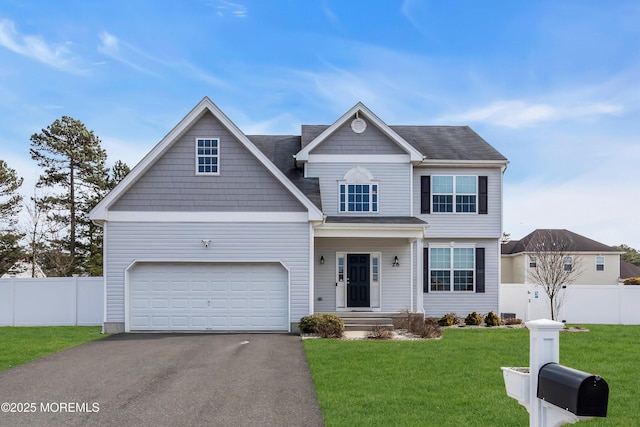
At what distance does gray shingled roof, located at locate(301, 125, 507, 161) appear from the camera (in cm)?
2123

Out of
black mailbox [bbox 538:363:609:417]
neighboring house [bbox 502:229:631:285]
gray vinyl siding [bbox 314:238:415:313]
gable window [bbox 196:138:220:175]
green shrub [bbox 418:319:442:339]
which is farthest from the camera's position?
neighboring house [bbox 502:229:631:285]

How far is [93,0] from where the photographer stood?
1596 centimetres

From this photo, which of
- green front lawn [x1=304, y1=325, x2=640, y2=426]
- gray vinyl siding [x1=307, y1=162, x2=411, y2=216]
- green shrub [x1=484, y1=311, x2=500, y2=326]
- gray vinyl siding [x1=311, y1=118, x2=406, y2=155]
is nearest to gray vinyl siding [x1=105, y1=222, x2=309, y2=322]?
green front lawn [x1=304, y1=325, x2=640, y2=426]

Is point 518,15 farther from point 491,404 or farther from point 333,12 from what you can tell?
point 491,404

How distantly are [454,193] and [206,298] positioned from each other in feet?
33.5

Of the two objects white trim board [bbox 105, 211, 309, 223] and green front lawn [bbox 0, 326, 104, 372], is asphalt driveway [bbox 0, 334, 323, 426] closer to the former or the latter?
green front lawn [bbox 0, 326, 104, 372]

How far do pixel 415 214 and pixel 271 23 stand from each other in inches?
350

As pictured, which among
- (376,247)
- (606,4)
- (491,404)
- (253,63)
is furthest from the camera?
(376,247)

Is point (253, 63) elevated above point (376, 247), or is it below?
above

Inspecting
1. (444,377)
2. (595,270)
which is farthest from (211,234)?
(595,270)

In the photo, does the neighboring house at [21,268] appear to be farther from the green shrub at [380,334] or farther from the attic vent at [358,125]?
the green shrub at [380,334]

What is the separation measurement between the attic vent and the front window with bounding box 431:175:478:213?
374cm

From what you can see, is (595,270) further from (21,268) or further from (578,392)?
(21,268)

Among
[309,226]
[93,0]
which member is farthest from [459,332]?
[93,0]
